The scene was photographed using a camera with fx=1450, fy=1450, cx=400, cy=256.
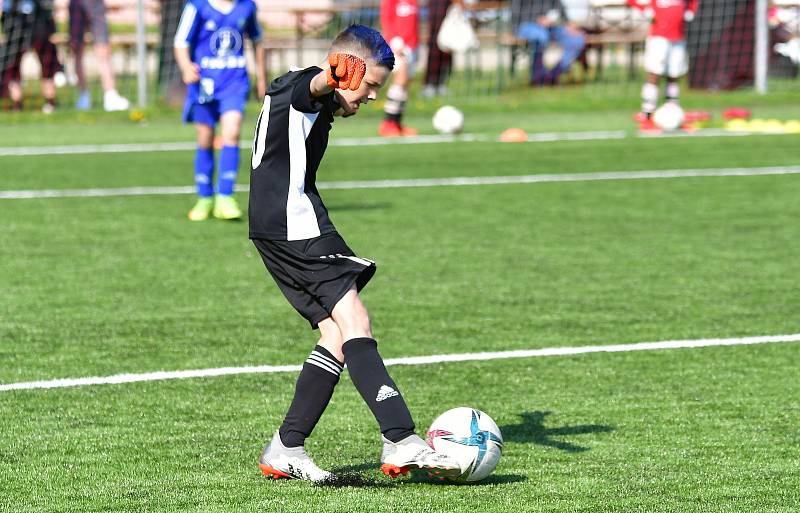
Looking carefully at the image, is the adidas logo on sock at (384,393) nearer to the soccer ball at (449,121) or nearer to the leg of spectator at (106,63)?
the soccer ball at (449,121)

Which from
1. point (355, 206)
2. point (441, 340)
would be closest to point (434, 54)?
point (355, 206)

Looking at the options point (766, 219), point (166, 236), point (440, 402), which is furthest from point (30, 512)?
point (766, 219)

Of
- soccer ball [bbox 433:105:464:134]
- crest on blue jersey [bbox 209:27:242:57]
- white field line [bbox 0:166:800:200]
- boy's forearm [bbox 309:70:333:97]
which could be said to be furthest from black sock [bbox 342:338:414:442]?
soccer ball [bbox 433:105:464:134]

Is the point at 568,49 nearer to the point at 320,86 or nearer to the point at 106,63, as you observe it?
the point at 106,63

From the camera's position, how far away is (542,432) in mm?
5340

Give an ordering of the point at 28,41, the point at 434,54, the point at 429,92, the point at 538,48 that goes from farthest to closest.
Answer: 1. the point at 538,48
2. the point at 434,54
3. the point at 429,92
4. the point at 28,41

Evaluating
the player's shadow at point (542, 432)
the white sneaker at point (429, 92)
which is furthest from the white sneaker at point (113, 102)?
the player's shadow at point (542, 432)

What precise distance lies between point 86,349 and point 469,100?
617 inches

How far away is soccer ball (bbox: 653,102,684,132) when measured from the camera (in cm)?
1734

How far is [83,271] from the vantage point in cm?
881

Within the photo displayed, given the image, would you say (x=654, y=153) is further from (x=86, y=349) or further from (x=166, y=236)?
(x=86, y=349)

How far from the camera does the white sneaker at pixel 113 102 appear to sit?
19.7 m

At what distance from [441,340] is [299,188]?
7.93 ft

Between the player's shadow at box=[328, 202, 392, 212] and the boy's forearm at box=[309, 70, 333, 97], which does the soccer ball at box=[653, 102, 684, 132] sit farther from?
the boy's forearm at box=[309, 70, 333, 97]
